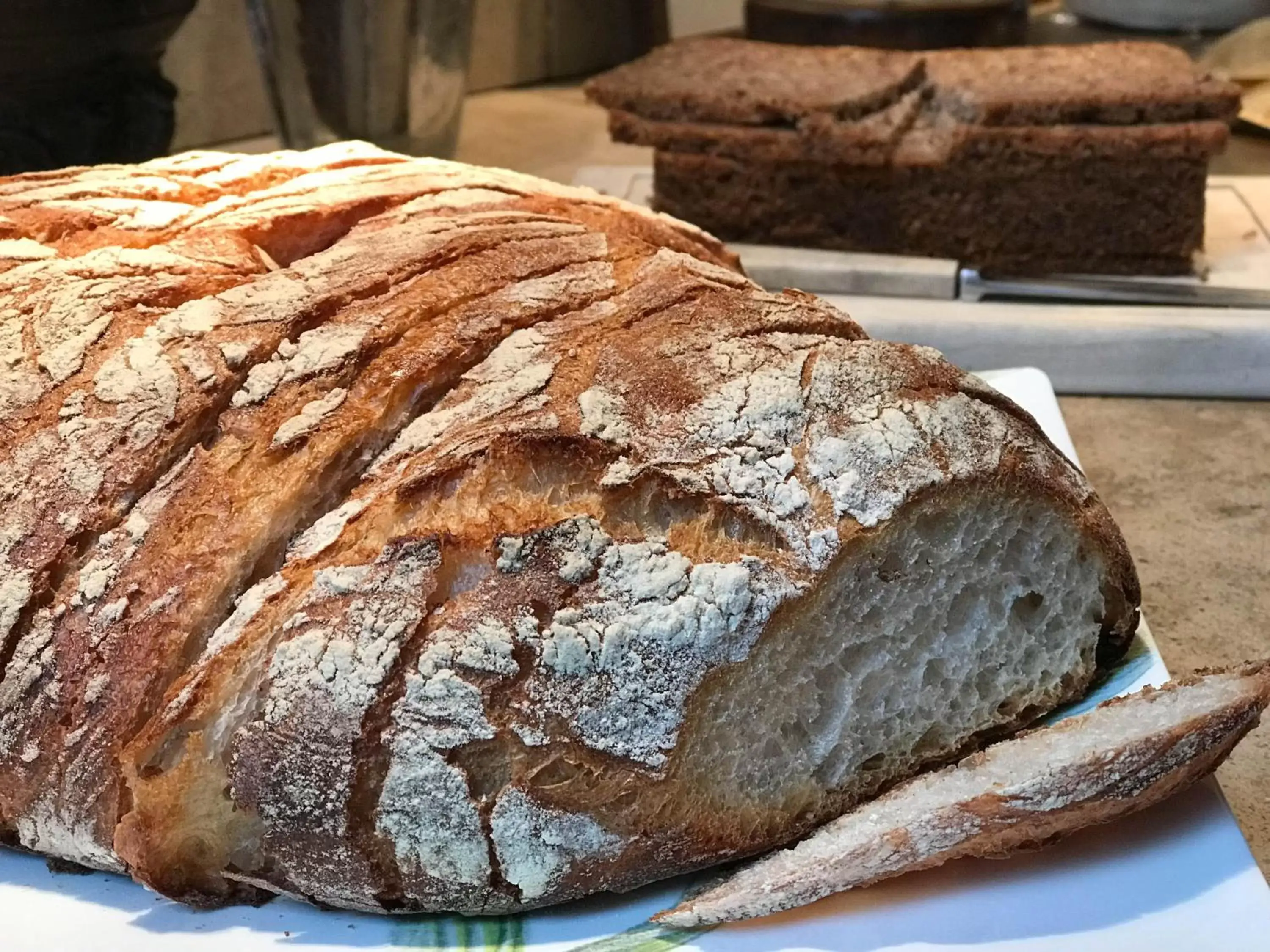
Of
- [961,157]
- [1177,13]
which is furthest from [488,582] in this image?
[1177,13]

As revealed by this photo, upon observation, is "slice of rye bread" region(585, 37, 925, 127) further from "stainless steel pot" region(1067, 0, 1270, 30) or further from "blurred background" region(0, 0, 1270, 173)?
"stainless steel pot" region(1067, 0, 1270, 30)

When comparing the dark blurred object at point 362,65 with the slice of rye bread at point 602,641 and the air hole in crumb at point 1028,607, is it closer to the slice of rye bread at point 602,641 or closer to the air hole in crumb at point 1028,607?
the slice of rye bread at point 602,641

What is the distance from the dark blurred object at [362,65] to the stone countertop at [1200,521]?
1.50 m

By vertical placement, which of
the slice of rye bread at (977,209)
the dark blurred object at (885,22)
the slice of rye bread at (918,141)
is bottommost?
the slice of rye bread at (977,209)

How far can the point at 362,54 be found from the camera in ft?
8.54

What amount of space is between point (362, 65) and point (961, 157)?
1.22 metres

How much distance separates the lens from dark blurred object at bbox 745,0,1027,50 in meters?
3.20

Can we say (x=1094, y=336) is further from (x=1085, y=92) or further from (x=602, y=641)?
(x=602, y=641)

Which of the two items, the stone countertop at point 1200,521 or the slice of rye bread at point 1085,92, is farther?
the slice of rye bread at point 1085,92

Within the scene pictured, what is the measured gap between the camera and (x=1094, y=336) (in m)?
2.06

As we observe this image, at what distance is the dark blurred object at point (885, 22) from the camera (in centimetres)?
320

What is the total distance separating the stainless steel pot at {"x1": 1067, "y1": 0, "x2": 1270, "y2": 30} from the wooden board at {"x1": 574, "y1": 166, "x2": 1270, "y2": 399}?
203 cm

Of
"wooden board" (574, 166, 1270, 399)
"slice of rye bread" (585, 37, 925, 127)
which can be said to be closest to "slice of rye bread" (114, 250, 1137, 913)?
"wooden board" (574, 166, 1270, 399)

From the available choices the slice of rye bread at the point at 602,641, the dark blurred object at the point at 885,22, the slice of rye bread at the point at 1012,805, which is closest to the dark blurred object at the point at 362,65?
the dark blurred object at the point at 885,22
